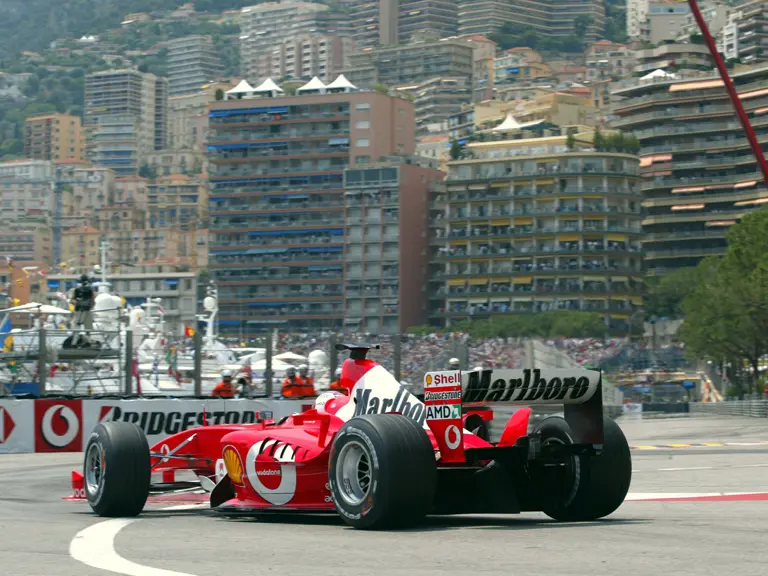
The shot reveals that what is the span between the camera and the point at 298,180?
505 feet

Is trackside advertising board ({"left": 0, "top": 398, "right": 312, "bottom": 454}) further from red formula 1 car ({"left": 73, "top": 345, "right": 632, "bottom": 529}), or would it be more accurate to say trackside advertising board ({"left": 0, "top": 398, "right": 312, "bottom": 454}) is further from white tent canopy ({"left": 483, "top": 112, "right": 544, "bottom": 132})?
white tent canopy ({"left": 483, "top": 112, "right": 544, "bottom": 132})

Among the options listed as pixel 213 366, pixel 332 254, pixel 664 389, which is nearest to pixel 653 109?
pixel 332 254

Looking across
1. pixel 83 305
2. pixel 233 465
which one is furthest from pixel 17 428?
pixel 233 465

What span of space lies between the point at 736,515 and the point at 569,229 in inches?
4917

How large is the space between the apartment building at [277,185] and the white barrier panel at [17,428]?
126m

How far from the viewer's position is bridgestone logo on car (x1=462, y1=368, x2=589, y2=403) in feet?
32.9

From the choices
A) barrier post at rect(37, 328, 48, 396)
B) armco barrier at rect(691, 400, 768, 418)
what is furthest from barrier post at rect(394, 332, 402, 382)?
armco barrier at rect(691, 400, 768, 418)

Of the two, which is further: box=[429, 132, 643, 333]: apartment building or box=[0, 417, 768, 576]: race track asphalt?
box=[429, 132, 643, 333]: apartment building

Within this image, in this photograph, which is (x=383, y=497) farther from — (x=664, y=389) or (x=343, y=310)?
(x=343, y=310)

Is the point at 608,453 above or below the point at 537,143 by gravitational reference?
below

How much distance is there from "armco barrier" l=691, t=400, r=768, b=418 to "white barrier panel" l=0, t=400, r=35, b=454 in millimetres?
29033

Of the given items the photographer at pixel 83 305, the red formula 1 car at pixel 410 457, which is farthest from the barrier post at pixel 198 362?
the red formula 1 car at pixel 410 457

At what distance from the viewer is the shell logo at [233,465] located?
11273 millimetres

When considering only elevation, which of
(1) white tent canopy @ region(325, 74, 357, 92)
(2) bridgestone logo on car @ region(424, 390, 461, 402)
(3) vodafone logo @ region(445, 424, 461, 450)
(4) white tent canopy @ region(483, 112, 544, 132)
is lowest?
(3) vodafone logo @ region(445, 424, 461, 450)
